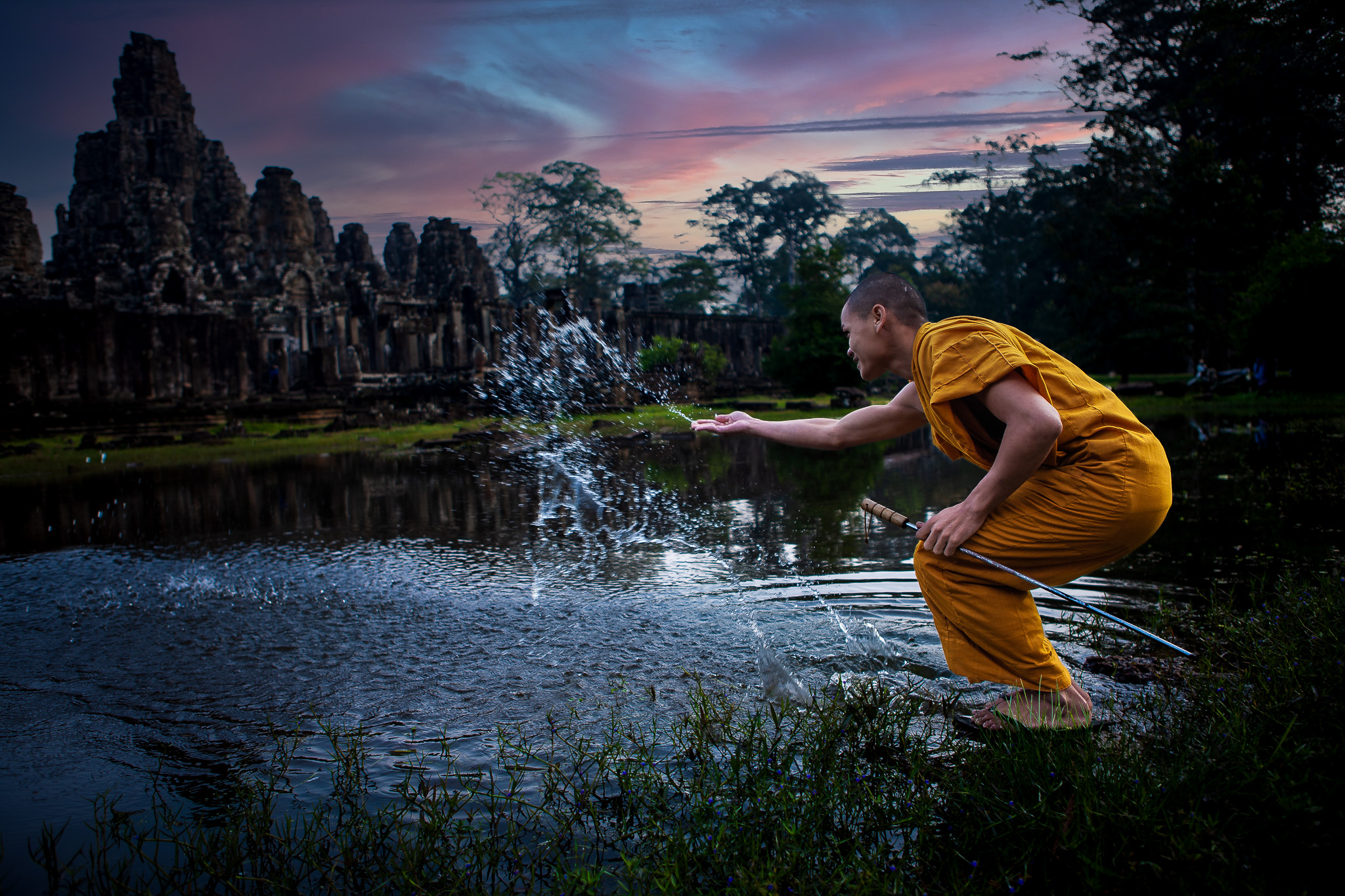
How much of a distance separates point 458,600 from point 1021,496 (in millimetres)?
3277

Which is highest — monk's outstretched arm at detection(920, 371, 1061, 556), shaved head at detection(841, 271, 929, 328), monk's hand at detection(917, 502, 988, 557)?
shaved head at detection(841, 271, 929, 328)

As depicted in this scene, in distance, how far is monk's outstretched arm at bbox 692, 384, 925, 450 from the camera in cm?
297

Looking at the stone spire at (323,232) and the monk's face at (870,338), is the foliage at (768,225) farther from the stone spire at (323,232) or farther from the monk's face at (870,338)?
the monk's face at (870,338)

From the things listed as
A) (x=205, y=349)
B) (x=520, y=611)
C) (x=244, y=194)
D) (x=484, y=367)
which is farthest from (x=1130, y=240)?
(x=244, y=194)

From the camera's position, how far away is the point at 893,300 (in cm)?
270

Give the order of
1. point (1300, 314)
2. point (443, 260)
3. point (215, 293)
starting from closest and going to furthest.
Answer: point (1300, 314) < point (215, 293) < point (443, 260)

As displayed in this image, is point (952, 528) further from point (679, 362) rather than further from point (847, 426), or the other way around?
point (679, 362)

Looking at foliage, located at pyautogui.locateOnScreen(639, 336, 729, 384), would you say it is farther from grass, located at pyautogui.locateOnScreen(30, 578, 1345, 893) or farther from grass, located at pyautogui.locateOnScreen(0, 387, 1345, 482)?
grass, located at pyautogui.locateOnScreen(30, 578, 1345, 893)

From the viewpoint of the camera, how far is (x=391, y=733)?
286cm

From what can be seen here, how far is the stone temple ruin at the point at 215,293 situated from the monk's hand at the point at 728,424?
926 inches

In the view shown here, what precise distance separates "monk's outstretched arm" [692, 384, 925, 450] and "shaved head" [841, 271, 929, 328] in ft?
Answer: 0.90

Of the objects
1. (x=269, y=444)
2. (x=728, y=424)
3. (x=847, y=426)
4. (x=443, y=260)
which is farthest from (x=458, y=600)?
(x=443, y=260)

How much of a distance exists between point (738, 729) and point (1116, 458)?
142 centimetres

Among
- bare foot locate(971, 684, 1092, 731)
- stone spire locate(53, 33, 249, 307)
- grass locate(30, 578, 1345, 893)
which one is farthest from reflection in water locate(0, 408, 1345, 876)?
stone spire locate(53, 33, 249, 307)
